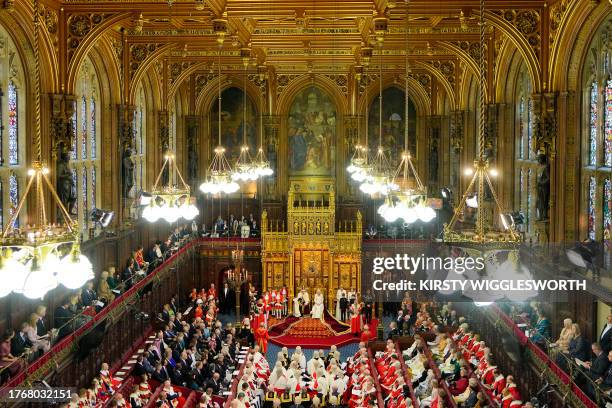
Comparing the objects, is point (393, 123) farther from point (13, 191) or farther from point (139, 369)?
point (13, 191)

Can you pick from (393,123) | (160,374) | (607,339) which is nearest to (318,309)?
(160,374)

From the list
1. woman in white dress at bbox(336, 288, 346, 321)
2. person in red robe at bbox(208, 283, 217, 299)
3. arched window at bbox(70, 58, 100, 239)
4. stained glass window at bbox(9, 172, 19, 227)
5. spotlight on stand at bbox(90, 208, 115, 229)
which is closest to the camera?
stained glass window at bbox(9, 172, 19, 227)

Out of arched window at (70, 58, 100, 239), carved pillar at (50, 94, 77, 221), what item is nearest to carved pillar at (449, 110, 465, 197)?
arched window at (70, 58, 100, 239)

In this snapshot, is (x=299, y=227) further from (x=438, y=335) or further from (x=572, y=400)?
(x=572, y=400)

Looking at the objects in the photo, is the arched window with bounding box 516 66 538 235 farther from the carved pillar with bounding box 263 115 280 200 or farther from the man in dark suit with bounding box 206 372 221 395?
the carved pillar with bounding box 263 115 280 200

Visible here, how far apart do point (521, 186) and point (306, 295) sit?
33.5 feet

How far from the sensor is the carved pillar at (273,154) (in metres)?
34.7

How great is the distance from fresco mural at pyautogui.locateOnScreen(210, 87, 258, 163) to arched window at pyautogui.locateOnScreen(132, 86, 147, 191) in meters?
6.48

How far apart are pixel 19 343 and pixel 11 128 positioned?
522cm

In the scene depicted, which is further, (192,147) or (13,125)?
(192,147)

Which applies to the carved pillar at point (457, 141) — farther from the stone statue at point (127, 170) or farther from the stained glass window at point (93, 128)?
the stained glass window at point (93, 128)

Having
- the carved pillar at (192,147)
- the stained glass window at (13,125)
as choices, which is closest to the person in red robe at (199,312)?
the carved pillar at (192,147)

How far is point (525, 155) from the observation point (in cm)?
2266

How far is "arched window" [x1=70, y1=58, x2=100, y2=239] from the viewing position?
22516mm
